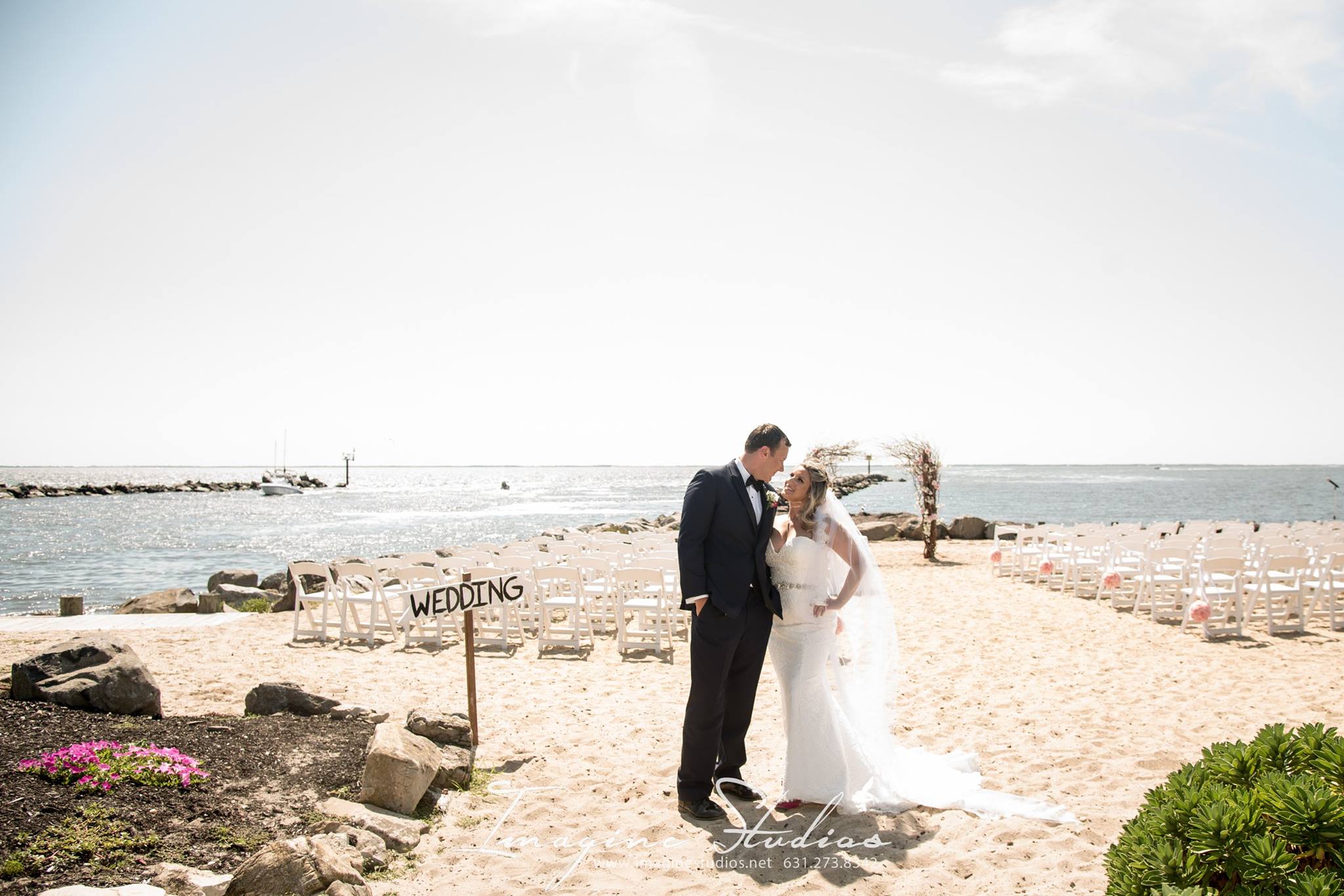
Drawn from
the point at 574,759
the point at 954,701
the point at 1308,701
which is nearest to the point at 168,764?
the point at 574,759

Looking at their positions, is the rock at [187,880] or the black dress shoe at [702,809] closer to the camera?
the rock at [187,880]

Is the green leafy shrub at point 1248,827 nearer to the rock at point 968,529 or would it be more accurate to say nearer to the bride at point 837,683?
the bride at point 837,683

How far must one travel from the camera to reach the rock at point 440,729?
551 cm

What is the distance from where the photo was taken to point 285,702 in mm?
6207

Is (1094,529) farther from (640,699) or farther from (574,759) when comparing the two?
(574,759)

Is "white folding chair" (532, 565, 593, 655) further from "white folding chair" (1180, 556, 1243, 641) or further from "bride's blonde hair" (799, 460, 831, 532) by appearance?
"white folding chair" (1180, 556, 1243, 641)

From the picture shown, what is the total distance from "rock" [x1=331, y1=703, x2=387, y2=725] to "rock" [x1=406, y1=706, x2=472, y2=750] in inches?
26.0

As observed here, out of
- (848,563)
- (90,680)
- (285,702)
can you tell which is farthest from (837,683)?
(90,680)

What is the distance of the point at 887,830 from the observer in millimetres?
4398

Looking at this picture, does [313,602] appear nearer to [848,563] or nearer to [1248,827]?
[848,563]

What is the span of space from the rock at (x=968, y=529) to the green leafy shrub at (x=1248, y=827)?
77.8 ft

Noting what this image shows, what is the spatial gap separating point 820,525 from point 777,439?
0.57m

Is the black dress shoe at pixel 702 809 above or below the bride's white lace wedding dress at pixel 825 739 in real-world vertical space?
below

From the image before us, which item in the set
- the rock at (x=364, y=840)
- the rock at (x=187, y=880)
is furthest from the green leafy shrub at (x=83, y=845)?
the rock at (x=364, y=840)
